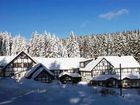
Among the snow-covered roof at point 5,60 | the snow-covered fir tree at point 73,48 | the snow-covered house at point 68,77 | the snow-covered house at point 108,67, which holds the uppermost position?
the snow-covered fir tree at point 73,48

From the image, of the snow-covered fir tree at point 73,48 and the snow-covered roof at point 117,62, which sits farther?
the snow-covered fir tree at point 73,48

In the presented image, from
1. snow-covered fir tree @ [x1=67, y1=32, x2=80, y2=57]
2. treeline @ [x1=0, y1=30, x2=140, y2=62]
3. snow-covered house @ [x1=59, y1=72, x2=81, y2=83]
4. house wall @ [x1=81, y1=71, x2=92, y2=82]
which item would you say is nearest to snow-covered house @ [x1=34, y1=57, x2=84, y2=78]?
snow-covered house @ [x1=59, y1=72, x2=81, y2=83]

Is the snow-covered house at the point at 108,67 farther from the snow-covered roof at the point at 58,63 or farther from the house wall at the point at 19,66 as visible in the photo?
the house wall at the point at 19,66

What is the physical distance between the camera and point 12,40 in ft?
484

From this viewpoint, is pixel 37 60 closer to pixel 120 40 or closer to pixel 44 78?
pixel 44 78

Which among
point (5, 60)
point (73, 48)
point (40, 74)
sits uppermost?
point (73, 48)

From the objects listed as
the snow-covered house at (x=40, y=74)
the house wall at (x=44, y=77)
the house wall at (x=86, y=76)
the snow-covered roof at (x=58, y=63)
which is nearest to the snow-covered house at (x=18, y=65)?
the snow-covered roof at (x=58, y=63)

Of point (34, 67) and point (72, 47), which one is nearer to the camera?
point (34, 67)

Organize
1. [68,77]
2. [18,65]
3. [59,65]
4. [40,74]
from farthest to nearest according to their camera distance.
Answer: [59,65] → [68,77] → [18,65] → [40,74]

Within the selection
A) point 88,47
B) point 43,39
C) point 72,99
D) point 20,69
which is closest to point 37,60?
point 20,69

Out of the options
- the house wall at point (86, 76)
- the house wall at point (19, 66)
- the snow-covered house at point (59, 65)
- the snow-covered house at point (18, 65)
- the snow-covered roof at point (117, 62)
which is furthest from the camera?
the snow-covered house at point (59, 65)

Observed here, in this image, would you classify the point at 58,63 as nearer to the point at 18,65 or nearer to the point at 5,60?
the point at 18,65

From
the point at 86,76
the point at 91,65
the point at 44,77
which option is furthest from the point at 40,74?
the point at 91,65

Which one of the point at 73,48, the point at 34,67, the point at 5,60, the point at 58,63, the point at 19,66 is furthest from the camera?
the point at 73,48
